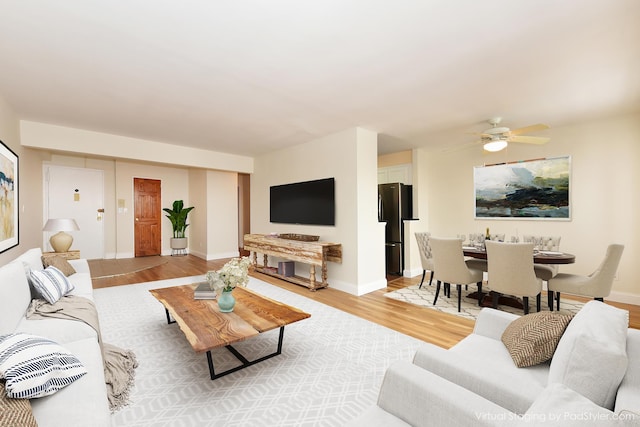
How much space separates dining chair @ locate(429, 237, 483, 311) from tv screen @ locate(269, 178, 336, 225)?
166 cm

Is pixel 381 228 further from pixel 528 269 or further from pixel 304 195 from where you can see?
pixel 528 269

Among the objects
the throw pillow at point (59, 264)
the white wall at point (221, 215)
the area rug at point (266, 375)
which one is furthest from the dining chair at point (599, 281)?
the white wall at point (221, 215)

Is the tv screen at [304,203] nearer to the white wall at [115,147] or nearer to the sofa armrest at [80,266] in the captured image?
the white wall at [115,147]

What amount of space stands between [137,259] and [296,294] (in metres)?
4.99

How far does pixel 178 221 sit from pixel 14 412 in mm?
7129

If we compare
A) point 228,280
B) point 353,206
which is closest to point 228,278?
point 228,280

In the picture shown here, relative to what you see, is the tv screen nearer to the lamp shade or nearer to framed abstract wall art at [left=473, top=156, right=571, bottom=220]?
framed abstract wall art at [left=473, top=156, right=571, bottom=220]

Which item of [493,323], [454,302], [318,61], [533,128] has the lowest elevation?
[454,302]

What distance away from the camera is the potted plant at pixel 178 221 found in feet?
25.0

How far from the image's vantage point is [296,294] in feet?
14.0

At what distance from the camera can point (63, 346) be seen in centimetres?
170

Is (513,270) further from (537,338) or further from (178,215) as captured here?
(178,215)

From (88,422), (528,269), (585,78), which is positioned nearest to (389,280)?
(528,269)

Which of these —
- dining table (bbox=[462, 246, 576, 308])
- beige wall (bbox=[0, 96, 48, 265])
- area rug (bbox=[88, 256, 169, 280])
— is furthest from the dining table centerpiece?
area rug (bbox=[88, 256, 169, 280])
